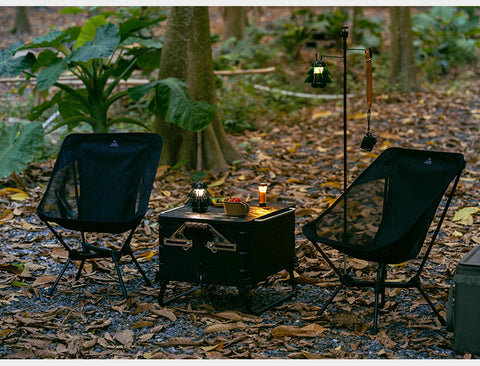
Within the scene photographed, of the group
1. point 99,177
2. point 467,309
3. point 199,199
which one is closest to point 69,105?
point 99,177

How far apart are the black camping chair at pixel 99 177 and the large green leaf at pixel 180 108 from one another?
1762 mm

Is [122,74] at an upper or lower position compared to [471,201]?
upper

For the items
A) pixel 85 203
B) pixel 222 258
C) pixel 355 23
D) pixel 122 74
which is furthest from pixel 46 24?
pixel 222 258

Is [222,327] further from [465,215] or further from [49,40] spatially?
[49,40]

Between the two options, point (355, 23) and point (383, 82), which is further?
point (355, 23)

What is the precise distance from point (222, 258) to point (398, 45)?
8121 mm

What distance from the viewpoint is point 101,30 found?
239 inches

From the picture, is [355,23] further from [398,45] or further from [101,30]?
[101,30]

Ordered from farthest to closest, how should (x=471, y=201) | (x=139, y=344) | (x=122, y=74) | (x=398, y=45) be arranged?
(x=398, y=45)
(x=122, y=74)
(x=471, y=201)
(x=139, y=344)

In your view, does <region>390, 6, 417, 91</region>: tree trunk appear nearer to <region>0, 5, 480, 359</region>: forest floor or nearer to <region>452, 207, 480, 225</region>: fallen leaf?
<region>0, 5, 480, 359</region>: forest floor

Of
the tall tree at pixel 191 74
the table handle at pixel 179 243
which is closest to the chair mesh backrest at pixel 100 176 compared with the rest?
the table handle at pixel 179 243

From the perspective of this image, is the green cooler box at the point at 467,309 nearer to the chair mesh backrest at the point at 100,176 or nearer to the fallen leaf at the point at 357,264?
the fallen leaf at the point at 357,264

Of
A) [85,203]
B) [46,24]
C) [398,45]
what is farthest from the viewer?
[46,24]

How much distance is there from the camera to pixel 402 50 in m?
10.8
